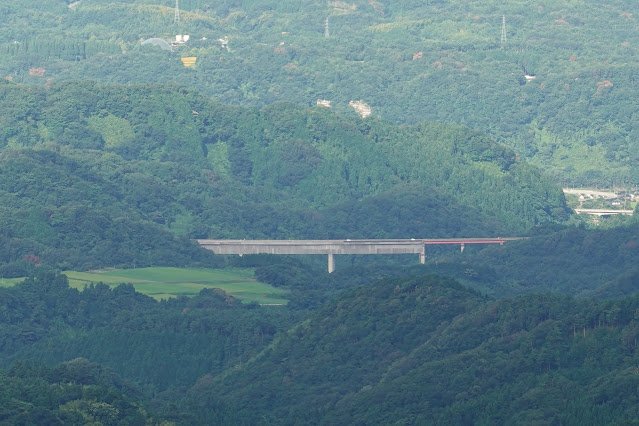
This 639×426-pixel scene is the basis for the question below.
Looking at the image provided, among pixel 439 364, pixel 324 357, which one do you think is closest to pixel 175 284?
pixel 324 357

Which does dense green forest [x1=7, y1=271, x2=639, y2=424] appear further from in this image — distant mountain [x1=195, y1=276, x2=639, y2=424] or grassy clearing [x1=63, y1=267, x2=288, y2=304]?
grassy clearing [x1=63, y1=267, x2=288, y2=304]

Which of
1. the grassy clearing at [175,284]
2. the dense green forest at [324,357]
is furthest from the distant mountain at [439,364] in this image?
the grassy clearing at [175,284]

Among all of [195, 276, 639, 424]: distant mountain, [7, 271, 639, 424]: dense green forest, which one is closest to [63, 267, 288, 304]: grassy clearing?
[7, 271, 639, 424]: dense green forest

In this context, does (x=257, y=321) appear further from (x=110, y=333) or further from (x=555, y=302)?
(x=555, y=302)

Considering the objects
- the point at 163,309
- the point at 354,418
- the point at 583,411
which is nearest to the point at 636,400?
the point at 583,411

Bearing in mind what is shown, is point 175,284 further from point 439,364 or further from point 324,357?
point 439,364
